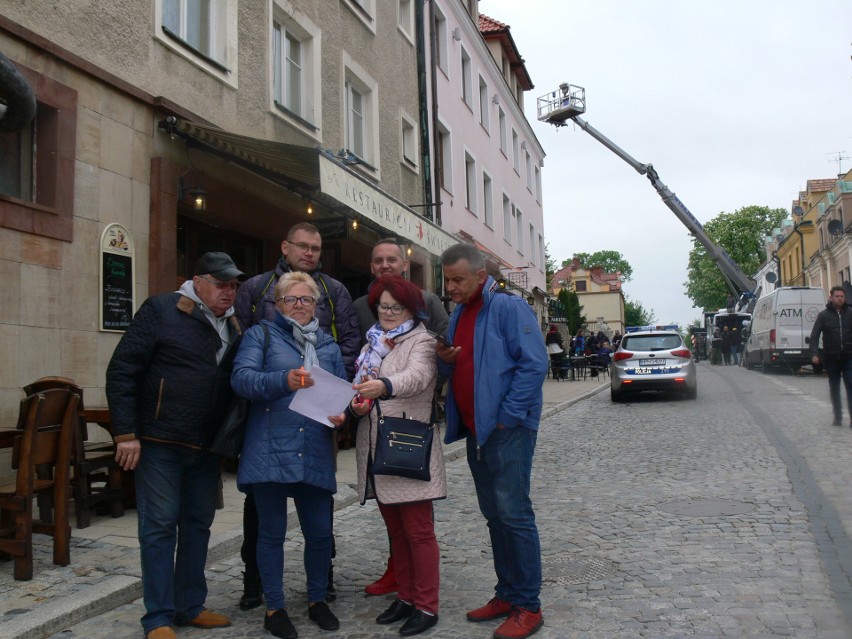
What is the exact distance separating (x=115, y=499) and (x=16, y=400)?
1264 millimetres

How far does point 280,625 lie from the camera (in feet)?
12.3

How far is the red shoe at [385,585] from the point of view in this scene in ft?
14.4

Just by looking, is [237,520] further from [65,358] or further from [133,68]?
[133,68]

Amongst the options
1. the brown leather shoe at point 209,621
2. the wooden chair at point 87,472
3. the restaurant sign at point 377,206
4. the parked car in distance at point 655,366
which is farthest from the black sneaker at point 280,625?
the parked car in distance at point 655,366

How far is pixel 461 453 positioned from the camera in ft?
32.6

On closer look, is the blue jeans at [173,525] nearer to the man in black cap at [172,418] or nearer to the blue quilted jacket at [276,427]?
the man in black cap at [172,418]

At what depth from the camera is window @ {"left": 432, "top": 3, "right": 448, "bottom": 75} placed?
1997 centimetres

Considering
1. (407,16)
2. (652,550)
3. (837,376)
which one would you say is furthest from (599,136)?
(652,550)

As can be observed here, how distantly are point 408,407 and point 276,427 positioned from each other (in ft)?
2.16

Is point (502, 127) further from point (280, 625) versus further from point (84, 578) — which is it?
point (280, 625)

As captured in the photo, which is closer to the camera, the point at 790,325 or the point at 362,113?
the point at 362,113

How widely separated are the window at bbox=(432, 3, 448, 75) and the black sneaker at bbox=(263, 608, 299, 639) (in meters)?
17.7

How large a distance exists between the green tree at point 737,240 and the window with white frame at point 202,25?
72221mm

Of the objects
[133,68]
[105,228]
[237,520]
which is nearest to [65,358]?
[105,228]
